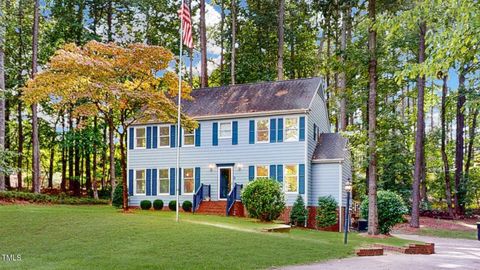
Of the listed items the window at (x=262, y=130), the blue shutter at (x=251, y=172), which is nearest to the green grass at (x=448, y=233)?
the blue shutter at (x=251, y=172)

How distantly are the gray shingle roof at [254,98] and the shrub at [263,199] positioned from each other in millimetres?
4916

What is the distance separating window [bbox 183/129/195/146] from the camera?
2523 cm

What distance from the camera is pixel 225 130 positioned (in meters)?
24.5

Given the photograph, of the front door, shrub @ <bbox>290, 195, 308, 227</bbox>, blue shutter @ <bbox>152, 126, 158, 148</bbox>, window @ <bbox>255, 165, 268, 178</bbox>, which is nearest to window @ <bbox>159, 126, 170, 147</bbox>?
blue shutter @ <bbox>152, 126, 158, 148</bbox>

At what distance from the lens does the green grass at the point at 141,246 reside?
30.6ft

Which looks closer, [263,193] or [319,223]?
→ [263,193]

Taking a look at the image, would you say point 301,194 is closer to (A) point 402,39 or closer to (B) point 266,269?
(A) point 402,39

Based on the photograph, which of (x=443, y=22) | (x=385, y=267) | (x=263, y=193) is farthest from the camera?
(x=263, y=193)

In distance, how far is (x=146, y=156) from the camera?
26.2 m

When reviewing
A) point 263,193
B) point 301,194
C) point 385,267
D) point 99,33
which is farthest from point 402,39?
point 99,33

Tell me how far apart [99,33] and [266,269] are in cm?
2729

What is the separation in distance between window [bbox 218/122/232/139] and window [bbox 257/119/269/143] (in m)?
1.59

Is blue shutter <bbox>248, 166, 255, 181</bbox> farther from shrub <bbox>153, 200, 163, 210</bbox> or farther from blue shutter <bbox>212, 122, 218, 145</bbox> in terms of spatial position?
shrub <bbox>153, 200, 163, 210</bbox>

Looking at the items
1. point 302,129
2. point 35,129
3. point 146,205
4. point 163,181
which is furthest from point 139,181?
point 302,129
